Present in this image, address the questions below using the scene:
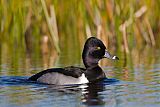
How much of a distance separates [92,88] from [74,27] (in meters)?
8.56

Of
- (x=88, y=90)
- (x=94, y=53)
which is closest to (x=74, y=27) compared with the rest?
(x=94, y=53)

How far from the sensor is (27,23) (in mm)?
16078

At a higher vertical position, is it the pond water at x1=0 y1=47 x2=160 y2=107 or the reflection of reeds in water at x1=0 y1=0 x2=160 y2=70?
the reflection of reeds in water at x1=0 y1=0 x2=160 y2=70

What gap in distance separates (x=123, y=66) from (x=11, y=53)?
3.87m

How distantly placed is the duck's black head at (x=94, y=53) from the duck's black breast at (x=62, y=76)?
61 cm

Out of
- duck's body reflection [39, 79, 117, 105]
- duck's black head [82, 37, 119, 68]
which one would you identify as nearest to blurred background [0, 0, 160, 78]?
duck's black head [82, 37, 119, 68]

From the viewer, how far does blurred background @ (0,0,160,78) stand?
43.6ft

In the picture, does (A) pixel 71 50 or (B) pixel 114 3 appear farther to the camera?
(A) pixel 71 50

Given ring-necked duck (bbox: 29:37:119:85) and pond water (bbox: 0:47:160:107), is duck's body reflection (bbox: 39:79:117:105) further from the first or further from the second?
ring-necked duck (bbox: 29:37:119:85)

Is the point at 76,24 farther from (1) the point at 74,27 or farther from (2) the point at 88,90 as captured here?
(2) the point at 88,90

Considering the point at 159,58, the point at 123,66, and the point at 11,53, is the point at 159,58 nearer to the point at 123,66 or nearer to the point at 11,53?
the point at 123,66

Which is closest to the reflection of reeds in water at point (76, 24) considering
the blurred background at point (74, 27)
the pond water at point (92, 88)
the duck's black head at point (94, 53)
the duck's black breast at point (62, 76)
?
the blurred background at point (74, 27)

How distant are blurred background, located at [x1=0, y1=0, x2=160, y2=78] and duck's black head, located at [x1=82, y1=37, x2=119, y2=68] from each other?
3.06 feet

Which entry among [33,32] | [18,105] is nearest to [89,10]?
[33,32]
